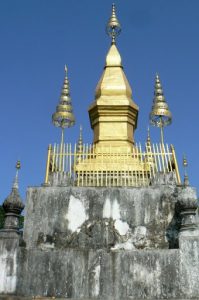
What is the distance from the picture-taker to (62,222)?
8680 mm

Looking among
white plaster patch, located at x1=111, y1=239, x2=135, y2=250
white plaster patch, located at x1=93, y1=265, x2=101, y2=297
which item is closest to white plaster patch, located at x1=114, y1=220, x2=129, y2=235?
white plaster patch, located at x1=111, y1=239, x2=135, y2=250

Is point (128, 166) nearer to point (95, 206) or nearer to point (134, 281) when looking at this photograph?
point (95, 206)

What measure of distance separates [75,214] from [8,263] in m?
2.07

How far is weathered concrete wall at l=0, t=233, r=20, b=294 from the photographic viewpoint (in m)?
7.09

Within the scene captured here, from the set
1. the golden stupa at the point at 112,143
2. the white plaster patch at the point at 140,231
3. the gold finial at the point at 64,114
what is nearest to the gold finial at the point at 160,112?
the golden stupa at the point at 112,143

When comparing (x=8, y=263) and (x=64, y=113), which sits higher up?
(x=64, y=113)

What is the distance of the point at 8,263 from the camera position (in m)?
7.28

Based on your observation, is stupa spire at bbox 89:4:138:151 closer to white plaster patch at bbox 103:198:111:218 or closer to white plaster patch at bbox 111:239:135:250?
white plaster patch at bbox 103:198:111:218

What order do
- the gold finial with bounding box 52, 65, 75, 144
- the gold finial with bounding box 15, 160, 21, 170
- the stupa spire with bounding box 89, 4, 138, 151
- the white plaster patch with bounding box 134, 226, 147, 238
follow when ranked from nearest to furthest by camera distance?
the white plaster patch with bounding box 134, 226, 147, 238 < the gold finial with bounding box 15, 160, 21, 170 < the stupa spire with bounding box 89, 4, 138, 151 < the gold finial with bounding box 52, 65, 75, 144

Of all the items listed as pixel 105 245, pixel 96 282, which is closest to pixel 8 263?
pixel 96 282

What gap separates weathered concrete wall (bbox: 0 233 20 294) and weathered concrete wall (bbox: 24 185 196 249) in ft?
3.75

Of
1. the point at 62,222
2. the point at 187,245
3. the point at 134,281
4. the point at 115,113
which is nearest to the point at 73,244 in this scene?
the point at 62,222

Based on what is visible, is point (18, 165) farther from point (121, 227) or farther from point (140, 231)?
point (140, 231)

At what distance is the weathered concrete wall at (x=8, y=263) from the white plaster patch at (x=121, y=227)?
2425 mm
